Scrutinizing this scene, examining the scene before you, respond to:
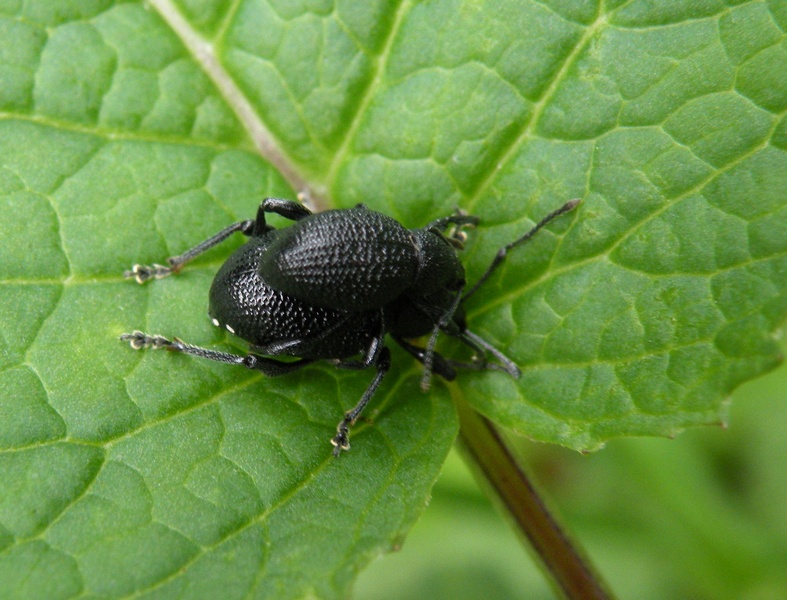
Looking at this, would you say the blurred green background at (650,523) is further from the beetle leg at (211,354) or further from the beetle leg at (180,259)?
the beetle leg at (180,259)

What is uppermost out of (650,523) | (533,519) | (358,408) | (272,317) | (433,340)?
(433,340)

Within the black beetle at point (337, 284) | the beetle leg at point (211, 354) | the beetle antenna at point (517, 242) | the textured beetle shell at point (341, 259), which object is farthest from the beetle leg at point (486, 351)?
the beetle leg at point (211, 354)

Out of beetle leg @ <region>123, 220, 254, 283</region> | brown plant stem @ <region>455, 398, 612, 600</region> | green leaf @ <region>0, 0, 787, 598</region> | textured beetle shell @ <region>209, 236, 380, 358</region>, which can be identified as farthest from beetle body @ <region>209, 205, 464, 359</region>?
brown plant stem @ <region>455, 398, 612, 600</region>

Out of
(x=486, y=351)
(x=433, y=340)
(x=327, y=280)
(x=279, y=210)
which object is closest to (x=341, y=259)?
(x=327, y=280)

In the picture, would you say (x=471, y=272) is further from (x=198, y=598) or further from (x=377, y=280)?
(x=198, y=598)

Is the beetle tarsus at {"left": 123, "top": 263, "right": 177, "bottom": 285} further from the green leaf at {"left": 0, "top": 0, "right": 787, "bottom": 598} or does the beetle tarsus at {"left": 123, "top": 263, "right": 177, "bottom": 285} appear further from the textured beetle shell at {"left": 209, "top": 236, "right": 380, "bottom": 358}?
the textured beetle shell at {"left": 209, "top": 236, "right": 380, "bottom": 358}

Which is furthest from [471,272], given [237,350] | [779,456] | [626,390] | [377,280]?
[779,456]

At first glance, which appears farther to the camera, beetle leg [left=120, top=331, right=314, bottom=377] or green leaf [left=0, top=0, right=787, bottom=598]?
beetle leg [left=120, top=331, right=314, bottom=377]

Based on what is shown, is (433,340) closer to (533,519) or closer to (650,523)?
(533,519)
